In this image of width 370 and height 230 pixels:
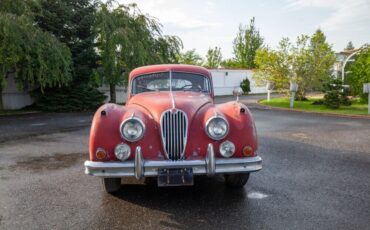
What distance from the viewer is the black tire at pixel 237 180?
15.1 ft

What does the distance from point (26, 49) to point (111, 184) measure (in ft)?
39.3

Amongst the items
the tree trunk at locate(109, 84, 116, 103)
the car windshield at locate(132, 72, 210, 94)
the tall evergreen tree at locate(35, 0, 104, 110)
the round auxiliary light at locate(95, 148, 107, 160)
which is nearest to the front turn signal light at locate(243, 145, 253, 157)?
the round auxiliary light at locate(95, 148, 107, 160)

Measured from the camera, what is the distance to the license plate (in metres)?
3.81

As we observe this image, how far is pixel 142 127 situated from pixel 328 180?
3031 mm

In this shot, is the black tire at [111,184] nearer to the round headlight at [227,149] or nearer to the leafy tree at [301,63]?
the round headlight at [227,149]

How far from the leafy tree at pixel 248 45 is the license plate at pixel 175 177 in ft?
117

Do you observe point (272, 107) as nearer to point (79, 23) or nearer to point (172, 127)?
point (79, 23)

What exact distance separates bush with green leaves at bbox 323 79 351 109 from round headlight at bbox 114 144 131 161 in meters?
14.2

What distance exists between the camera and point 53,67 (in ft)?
49.4

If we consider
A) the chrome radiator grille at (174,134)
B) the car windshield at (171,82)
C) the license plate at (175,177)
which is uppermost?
the car windshield at (171,82)

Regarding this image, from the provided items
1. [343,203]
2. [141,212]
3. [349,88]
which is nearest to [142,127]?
[141,212]

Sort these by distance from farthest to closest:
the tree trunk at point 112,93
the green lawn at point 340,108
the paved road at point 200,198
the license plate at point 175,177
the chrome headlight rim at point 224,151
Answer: the tree trunk at point 112,93 → the green lawn at point 340,108 → the chrome headlight rim at point 224,151 → the license plate at point 175,177 → the paved road at point 200,198

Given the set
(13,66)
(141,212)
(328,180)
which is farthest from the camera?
(13,66)

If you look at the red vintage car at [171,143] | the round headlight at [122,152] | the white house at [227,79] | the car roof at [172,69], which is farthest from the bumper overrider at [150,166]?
the white house at [227,79]
